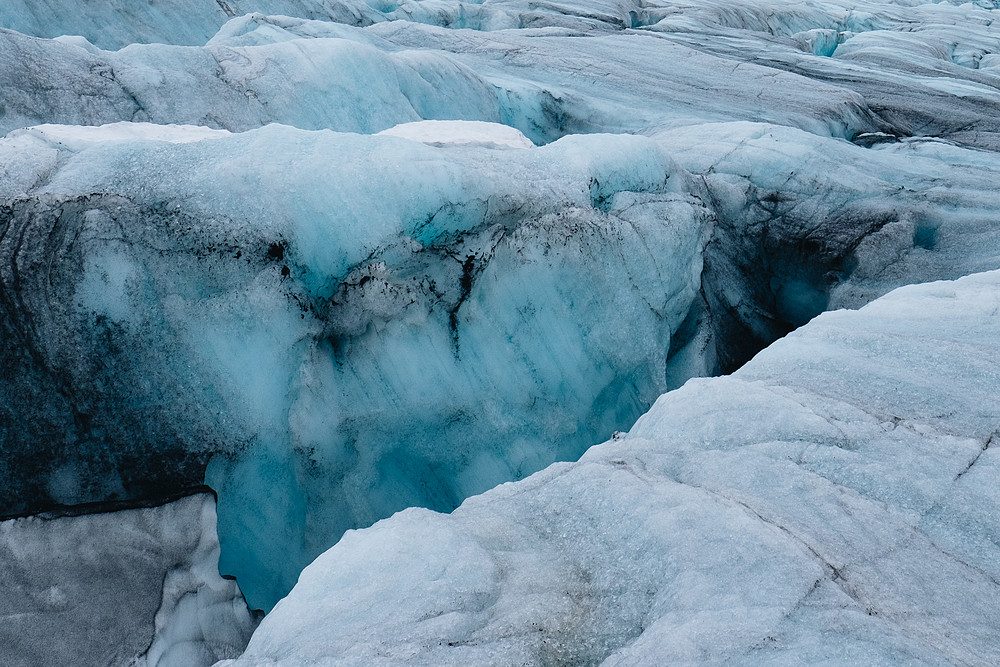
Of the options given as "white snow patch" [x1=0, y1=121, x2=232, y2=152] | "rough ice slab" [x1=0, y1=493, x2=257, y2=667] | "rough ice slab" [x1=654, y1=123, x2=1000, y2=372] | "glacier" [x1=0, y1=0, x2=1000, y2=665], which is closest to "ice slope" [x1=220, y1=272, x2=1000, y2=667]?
"glacier" [x1=0, y1=0, x2=1000, y2=665]

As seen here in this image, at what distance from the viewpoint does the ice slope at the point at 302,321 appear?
357cm

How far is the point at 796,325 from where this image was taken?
6.39 m

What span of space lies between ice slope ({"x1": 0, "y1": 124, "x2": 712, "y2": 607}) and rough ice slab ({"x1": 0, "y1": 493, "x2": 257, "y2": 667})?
0.16 metres

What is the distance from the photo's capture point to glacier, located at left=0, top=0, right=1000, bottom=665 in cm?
226

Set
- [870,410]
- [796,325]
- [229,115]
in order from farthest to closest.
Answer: [796,325]
[229,115]
[870,410]

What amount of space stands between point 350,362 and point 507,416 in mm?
1067

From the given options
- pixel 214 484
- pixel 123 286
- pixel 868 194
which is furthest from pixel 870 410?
pixel 868 194

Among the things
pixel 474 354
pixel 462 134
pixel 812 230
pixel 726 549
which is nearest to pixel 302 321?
pixel 474 354

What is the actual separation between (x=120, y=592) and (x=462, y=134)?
154 inches

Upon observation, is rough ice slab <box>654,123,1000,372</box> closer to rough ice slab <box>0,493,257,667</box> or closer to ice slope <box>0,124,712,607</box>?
ice slope <box>0,124,712,607</box>

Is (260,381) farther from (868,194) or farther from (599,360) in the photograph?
(868,194)

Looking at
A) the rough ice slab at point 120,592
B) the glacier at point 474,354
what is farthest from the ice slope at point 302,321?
the rough ice slab at point 120,592

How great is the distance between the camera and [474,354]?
173 inches

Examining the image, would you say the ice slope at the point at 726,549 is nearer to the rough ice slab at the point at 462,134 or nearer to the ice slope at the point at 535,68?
the rough ice slab at the point at 462,134
